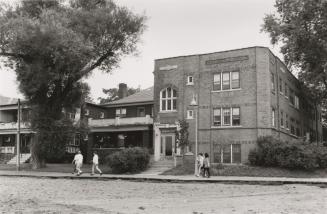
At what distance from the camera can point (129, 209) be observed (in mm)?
11750

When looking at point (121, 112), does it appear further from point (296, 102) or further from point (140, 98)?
point (296, 102)

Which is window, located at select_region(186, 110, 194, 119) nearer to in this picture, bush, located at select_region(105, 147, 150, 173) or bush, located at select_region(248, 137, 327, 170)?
bush, located at select_region(105, 147, 150, 173)

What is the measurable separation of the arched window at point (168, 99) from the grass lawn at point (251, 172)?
6.40 meters

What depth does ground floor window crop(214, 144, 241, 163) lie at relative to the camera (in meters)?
32.7

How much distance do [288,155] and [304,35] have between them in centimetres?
1483

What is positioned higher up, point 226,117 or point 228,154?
point 226,117

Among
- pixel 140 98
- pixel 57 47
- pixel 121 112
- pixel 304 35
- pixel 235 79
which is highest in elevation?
pixel 304 35

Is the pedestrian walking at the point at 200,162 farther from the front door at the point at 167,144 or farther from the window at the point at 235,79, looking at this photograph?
the window at the point at 235,79

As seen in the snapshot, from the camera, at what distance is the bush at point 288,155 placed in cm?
2791

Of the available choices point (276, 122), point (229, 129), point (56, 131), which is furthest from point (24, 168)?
point (276, 122)

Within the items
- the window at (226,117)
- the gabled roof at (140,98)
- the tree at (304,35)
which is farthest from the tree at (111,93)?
the window at (226,117)

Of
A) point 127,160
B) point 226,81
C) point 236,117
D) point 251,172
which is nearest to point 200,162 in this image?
point 251,172

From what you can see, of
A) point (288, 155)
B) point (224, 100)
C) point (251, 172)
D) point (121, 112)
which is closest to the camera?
point (251, 172)

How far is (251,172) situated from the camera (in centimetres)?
2834
